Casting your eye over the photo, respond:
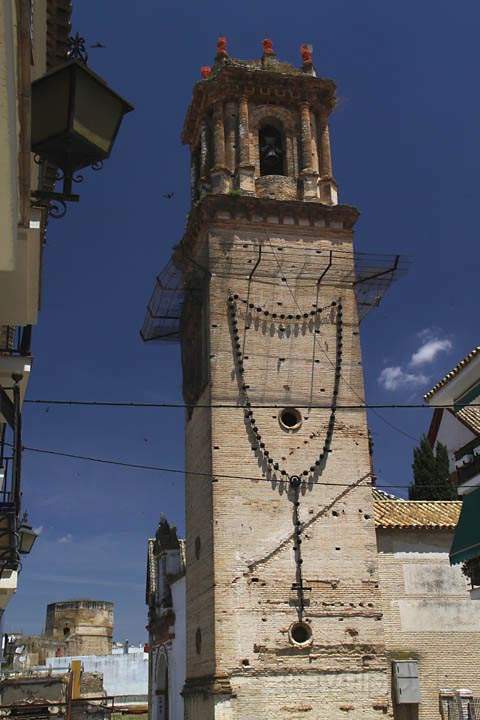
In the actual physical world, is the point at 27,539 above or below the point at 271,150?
below

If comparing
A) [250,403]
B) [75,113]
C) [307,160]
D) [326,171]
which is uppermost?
[307,160]

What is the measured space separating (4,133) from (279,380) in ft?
47.8

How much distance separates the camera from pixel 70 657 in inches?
1529

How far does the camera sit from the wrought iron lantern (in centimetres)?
Answer: 383

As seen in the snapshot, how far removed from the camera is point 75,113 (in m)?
3.85

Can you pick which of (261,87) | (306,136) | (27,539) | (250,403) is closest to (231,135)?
(261,87)

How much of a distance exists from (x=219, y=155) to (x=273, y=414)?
6.40 metres

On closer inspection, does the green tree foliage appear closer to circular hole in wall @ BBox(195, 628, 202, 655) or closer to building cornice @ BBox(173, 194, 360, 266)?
building cornice @ BBox(173, 194, 360, 266)

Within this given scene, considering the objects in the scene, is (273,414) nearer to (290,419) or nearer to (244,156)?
(290,419)

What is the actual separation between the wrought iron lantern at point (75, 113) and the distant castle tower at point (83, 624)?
132 feet

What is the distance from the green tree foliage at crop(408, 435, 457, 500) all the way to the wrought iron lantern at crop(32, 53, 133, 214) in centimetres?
2062

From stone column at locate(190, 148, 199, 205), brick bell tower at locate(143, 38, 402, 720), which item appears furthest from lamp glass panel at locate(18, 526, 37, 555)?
stone column at locate(190, 148, 199, 205)

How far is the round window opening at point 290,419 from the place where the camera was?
17422 mm

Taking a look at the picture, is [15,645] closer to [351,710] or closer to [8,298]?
[351,710]
